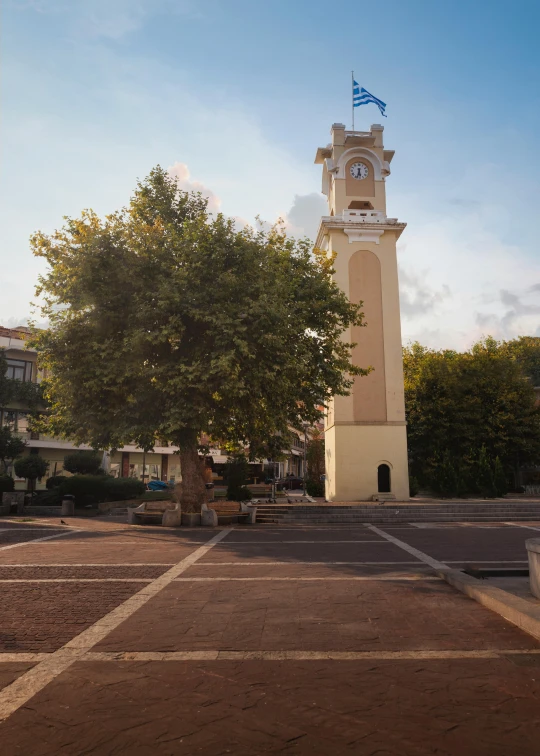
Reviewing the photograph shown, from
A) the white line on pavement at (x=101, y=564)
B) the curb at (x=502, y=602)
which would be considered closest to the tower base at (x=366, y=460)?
the white line on pavement at (x=101, y=564)

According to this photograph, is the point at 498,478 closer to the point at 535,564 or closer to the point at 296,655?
the point at 535,564

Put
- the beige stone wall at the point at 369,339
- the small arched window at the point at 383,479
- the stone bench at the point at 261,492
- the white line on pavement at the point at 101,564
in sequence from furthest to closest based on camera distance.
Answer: the stone bench at the point at 261,492 < the beige stone wall at the point at 369,339 < the small arched window at the point at 383,479 < the white line on pavement at the point at 101,564

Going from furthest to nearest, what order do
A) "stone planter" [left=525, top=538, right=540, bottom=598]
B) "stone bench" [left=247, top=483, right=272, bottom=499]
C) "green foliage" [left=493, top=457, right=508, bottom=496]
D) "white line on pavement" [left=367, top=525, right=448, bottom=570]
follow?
1. "stone bench" [left=247, top=483, right=272, bottom=499]
2. "green foliage" [left=493, top=457, right=508, bottom=496]
3. "white line on pavement" [left=367, top=525, right=448, bottom=570]
4. "stone planter" [left=525, top=538, right=540, bottom=598]

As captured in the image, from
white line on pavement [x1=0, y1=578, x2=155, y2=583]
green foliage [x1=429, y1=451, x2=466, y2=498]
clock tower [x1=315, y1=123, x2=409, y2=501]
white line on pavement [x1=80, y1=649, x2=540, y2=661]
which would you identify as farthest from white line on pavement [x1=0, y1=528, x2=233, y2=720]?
green foliage [x1=429, y1=451, x2=466, y2=498]

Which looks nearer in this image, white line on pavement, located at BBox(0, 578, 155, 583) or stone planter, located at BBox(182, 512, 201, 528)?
white line on pavement, located at BBox(0, 578, 155, 583)

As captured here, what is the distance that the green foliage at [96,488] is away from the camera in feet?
92.5

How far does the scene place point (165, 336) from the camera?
57.4ft

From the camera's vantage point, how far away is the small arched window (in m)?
30.8

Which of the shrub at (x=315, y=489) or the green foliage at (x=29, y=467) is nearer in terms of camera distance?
the green foliage at (x=29, y=467)

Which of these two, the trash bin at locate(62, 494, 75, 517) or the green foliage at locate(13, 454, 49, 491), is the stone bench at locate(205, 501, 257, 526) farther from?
the green foliage at locate(13, 454, 49, 491)

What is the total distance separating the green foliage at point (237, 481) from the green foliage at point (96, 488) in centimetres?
559

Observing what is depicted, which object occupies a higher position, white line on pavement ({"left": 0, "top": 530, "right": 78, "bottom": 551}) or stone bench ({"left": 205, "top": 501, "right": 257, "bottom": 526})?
stone bench ({"left": 205, "top": 501, "right": 257, "bottom": 526})

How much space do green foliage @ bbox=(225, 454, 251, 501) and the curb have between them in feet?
71.9

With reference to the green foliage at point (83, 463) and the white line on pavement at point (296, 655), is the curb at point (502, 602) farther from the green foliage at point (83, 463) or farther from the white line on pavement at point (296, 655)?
the green foliage at point (83, 463)
